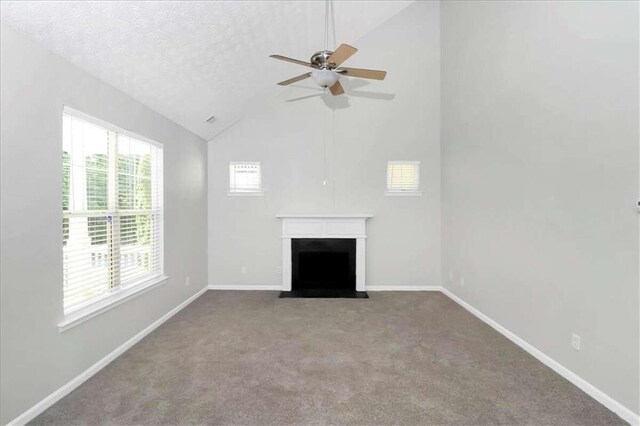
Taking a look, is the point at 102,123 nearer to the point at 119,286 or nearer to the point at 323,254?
the point at 119,286

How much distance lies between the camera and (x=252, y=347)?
9.39 ft

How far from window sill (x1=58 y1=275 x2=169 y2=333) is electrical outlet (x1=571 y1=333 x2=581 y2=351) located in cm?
391

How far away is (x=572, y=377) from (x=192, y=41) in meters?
4.33

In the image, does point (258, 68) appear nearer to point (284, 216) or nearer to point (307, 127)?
point (307, 127)

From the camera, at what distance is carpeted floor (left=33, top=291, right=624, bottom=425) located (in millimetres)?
1913

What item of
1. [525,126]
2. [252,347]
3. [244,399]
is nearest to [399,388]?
[244,399]

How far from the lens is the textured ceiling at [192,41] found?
1.98 m

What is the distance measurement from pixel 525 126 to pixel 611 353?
2020 mm

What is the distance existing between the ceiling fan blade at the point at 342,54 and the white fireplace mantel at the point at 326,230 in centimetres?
256

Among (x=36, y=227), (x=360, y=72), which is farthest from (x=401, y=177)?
(x=36, y=227)

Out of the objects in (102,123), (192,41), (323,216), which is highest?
(192,41)

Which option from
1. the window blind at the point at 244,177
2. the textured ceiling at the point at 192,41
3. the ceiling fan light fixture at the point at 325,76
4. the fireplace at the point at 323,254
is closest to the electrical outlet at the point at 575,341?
the fireplace at the point at 323,254

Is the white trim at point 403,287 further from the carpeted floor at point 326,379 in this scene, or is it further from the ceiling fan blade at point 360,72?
the ceiling fan blade at point 360,72

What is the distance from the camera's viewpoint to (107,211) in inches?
106
